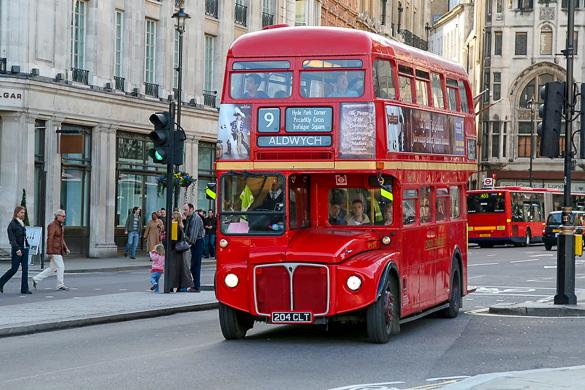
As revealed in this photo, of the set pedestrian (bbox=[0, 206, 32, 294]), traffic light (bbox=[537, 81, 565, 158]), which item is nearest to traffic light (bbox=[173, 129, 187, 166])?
pedestrian (bbox=[0, 206, 32, 294])

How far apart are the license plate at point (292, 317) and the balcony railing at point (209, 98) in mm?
38934

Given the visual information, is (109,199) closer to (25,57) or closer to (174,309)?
(25,57)

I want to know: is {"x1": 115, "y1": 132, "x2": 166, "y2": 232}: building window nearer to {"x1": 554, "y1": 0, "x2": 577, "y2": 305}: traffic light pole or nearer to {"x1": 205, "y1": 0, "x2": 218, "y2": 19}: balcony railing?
{"x1": 205, "y1": 0, "x2": 218, "y2": 19}: balcony railing

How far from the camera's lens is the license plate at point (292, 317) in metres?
16.8

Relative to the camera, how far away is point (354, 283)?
16734 millimetres

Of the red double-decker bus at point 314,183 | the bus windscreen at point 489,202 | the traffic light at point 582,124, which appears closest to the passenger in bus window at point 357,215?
the red double-decker bus at point 314,183

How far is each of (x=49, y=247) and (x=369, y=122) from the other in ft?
42.5

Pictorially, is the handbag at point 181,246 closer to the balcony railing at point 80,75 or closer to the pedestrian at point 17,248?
the pedestrian at point 17,248

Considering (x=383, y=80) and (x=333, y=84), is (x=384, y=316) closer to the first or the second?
(x=333, y=84)

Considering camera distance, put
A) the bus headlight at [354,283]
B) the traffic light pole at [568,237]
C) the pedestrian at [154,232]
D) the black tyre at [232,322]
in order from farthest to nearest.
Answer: the pedestrian at [154,232] < the traffic light pole at [568,237] < the black tyre at [232,322] < the bus headlight at [354,283]

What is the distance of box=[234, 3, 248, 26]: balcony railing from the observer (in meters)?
57.8

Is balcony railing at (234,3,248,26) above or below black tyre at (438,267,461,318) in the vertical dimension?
above

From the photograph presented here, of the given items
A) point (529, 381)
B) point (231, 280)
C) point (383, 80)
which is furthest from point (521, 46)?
point (529, 381)

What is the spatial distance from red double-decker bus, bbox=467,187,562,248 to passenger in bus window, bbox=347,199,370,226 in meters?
50.7
